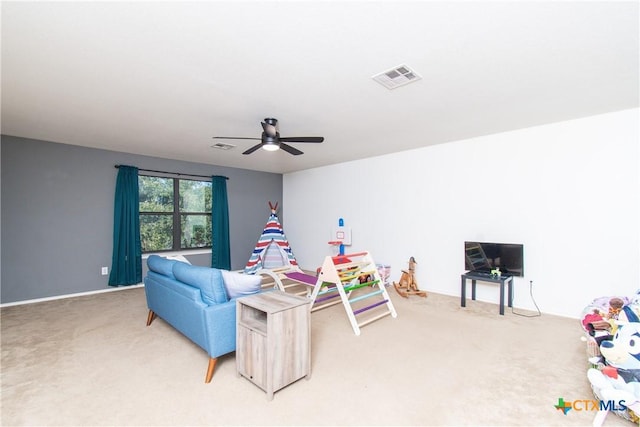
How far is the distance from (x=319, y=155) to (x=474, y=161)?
2.45m

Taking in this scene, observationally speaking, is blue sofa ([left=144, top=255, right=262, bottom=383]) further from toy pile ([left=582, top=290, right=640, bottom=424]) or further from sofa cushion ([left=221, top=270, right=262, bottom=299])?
toy pile ([left=582, top=290, right=640, bottom=424])

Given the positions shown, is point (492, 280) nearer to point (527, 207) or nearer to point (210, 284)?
point (527, 207)

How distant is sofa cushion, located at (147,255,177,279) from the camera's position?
282cm

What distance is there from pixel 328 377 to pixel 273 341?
62cm

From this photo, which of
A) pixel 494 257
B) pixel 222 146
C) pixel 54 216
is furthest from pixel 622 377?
pixel 54 216

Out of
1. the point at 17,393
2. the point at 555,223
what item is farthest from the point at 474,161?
the point at 17,393

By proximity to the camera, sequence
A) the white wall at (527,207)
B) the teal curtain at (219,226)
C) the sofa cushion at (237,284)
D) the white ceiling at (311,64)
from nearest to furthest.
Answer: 1. the white ceiling at (311,64)
2. the sofa cushion at (237,284)
3. the white wall at (527,207)
4. the teal curtain at (219,226)

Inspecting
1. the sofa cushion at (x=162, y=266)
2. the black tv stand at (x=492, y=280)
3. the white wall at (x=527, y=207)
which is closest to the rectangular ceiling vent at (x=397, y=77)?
the white wall at (x=527, y=207)

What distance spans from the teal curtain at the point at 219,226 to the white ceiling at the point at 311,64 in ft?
7.49

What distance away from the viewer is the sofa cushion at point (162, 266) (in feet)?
9.25

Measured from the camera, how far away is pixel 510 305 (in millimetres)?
3803

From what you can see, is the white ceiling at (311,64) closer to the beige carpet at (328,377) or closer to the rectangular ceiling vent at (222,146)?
the rectangular ceiling vent at (222,146)

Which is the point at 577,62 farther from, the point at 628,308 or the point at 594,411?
the point at 594,411

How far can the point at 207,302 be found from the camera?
7.62ft
